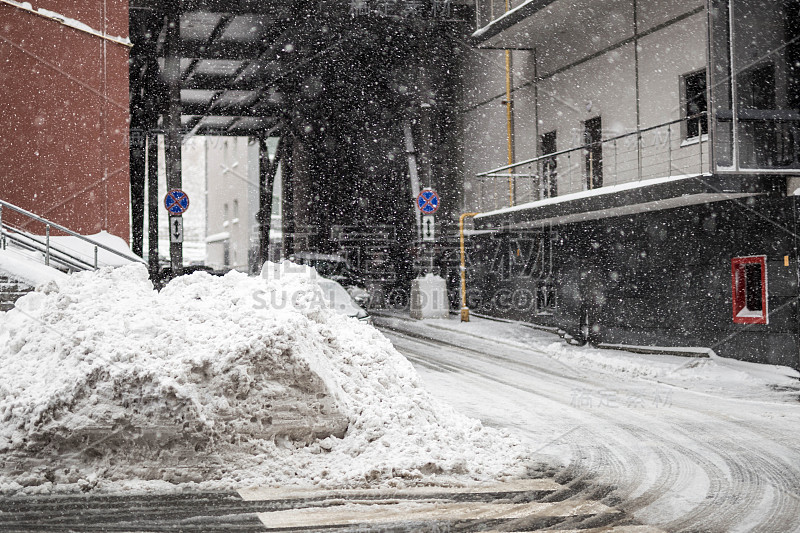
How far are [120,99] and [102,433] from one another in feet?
48.4

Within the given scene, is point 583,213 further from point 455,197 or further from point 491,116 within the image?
point 455,197

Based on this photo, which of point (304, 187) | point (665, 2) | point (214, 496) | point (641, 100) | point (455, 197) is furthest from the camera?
point (304, 187)

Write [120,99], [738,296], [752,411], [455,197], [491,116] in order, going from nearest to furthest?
[752,411] → [738,296] → [120,99] → [491,116] → [455,197]

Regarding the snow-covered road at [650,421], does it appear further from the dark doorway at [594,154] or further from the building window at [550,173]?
the building window at [550,173]

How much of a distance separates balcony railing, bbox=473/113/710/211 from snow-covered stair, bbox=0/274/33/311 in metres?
11.0

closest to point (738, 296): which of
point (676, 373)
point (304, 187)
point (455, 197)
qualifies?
point (676, 373)

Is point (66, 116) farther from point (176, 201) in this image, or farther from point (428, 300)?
point (428, 300)

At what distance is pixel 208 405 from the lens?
666 cm

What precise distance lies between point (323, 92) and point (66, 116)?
17207 mm

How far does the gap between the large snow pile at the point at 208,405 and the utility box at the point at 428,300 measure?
1559 cm

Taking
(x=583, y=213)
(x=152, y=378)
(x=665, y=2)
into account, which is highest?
(x=665, y=2)

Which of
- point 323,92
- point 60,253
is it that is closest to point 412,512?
point 60,253

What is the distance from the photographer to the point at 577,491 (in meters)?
6.32

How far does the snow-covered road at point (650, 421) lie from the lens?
6.08m
